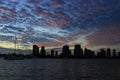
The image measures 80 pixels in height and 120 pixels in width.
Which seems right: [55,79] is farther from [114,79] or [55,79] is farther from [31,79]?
[114,79]

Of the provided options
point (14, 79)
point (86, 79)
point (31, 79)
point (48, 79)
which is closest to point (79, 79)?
point (86, 79)

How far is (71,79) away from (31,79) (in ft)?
33.7

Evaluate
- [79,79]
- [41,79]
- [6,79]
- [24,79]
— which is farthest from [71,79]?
[6,79]

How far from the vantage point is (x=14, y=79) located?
7212cm

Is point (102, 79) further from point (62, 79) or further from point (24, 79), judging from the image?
point (24, 79)

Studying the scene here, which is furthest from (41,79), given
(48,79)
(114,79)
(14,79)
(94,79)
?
(114,79)

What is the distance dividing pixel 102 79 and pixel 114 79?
9.95 ft

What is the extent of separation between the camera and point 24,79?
7169 centimetres

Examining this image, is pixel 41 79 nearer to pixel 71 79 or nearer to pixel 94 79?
pixel 71 79

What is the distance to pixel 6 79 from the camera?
71.1 meters

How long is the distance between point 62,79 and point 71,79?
2.28 metres

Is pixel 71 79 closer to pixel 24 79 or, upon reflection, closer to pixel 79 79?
pixel 79 79

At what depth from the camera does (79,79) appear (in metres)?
70.4

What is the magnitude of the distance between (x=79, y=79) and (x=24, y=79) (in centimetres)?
1410
